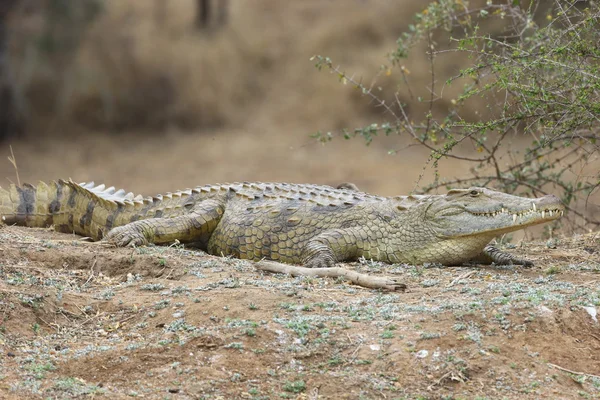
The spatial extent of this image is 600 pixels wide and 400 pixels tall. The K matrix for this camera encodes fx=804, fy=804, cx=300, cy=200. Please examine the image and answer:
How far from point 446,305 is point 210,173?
1228 centimetres

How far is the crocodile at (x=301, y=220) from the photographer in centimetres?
577

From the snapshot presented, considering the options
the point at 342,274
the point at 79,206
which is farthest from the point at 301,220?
the point at 79,206

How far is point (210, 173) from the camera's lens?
53.6 feet

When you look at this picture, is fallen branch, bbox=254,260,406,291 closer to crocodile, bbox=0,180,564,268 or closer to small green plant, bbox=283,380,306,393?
crocodile, bbox=0,180,564,268

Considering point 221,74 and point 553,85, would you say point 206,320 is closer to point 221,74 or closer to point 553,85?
point 553,85

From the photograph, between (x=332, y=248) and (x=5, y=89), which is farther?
(x=5, y=89)

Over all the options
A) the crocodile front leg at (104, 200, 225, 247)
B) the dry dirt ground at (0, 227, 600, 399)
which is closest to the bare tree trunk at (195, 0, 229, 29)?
the crocodile front leg at (104, 200, 225, 247)

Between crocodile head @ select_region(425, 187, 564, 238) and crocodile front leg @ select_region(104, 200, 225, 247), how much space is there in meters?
1.78

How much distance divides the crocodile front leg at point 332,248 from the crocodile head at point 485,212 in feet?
1.96

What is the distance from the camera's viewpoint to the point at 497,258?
19.3 ft

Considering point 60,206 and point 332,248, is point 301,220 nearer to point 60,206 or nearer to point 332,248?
point 332,248

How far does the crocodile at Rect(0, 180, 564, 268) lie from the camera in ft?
18.9

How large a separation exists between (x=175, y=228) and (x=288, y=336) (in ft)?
8.57

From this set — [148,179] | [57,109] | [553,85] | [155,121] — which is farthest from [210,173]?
[553,85]
